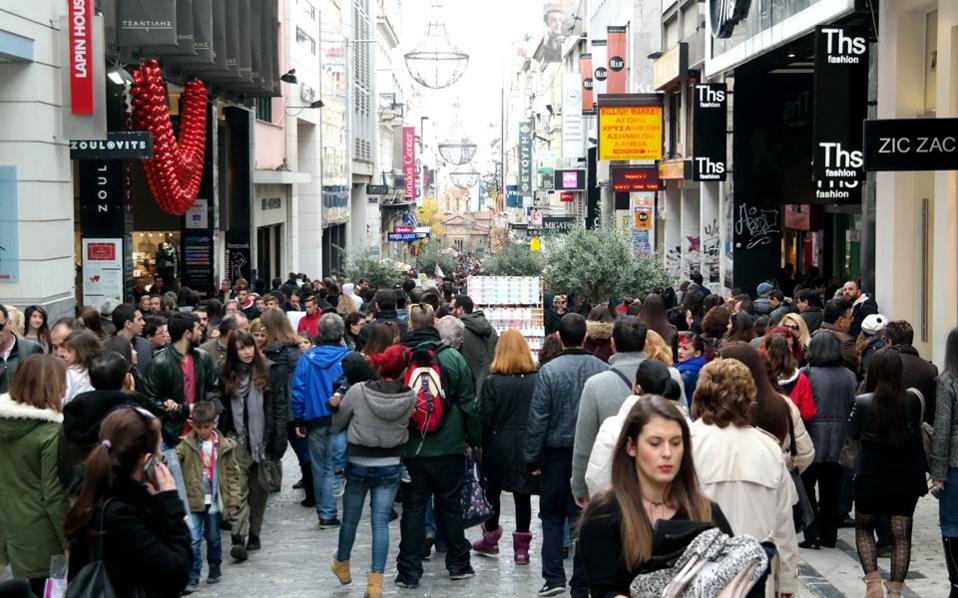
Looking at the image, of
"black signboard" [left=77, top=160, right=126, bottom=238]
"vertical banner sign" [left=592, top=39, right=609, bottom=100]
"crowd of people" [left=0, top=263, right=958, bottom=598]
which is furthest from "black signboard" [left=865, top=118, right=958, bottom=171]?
"vertical banner sign" [left=592, top=39, right=609, bottom=100]

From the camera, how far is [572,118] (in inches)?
2330

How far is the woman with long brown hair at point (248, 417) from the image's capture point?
34.9 ft

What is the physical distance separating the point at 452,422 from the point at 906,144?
7.00 m

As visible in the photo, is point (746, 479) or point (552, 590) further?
point (552, 590)

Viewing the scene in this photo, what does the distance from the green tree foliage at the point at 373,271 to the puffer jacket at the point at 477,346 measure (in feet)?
78.2

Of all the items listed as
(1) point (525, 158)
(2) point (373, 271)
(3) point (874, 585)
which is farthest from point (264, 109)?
(1) point (525, 158)

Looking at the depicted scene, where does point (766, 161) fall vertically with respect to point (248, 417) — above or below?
above

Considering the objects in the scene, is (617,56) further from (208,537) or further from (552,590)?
(552,590)

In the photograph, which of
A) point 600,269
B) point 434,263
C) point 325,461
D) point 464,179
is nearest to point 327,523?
point 325,461

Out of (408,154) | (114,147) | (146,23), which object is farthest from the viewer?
(408,154)

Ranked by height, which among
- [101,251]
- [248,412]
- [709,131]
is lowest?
[248,412]

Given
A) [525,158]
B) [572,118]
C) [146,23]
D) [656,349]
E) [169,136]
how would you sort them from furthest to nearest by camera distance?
[525,158]
[572,118]
[169,136]
[146,23]
[656,349]

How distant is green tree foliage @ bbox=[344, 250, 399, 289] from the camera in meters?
37.1

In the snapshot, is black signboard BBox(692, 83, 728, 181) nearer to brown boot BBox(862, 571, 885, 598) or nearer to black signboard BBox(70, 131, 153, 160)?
black signboard BBox(70, 131, 153, 160)
